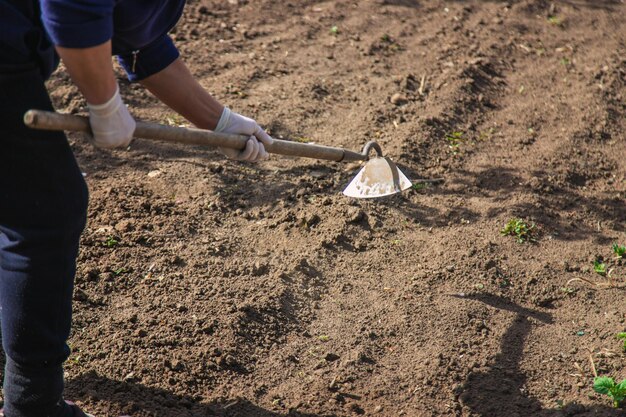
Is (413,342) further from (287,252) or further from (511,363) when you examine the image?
(287,252)

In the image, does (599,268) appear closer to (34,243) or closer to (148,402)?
(148,402)

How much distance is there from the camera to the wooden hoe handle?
7.43 ft

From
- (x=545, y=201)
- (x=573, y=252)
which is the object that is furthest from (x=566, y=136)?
(x=573, y=252)

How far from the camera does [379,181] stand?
12.7 ft

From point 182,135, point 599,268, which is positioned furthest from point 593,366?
point 182,135

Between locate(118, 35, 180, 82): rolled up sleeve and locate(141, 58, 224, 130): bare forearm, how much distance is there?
0.11ft

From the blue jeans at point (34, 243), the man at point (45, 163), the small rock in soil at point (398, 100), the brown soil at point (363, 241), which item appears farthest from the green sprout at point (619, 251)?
the blue jeans at point (34, 243)

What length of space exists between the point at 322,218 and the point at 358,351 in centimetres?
99

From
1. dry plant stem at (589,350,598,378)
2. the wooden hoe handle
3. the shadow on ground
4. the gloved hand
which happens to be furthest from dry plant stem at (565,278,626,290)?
the gloved hand

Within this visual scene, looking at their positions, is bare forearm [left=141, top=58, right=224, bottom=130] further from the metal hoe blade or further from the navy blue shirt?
the metal hoe blade

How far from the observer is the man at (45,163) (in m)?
2.22

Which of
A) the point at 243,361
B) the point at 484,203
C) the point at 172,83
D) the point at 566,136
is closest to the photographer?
the point at 172,83

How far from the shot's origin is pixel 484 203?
4570mm

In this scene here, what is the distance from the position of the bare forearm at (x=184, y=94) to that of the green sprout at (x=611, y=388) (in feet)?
6.01
